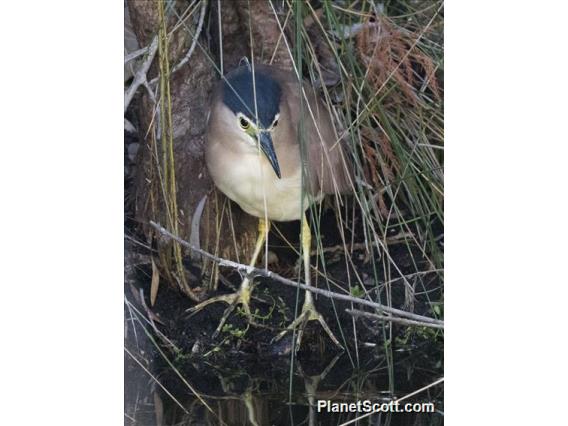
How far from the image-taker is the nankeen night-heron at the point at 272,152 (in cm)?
309

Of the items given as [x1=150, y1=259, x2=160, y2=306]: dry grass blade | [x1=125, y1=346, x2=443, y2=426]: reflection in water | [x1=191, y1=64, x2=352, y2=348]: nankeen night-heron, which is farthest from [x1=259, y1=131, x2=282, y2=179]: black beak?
[x1=125, y1=346, x2=443, y2=426]: reflection in water

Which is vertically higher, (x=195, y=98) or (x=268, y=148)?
(x=195, y=98)

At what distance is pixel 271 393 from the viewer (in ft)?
9.93

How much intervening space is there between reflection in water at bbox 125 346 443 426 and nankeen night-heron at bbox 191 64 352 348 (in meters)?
0.11

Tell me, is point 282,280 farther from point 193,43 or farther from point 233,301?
point 193,43

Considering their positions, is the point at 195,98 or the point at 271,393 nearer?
the point at 271,393

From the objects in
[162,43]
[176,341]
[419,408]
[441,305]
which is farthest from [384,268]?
[162,43]

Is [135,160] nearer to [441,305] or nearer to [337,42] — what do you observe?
[337,42]

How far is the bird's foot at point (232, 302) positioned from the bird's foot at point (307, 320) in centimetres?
12

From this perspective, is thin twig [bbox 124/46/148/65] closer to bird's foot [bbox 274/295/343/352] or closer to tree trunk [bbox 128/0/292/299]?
tree trunk [bbox 128/0/292/299]

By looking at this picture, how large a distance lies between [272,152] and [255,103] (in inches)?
5.4

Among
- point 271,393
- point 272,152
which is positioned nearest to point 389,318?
point 271,393

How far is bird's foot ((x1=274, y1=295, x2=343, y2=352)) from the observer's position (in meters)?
3.07

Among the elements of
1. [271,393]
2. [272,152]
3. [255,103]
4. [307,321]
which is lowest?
[271,393]
